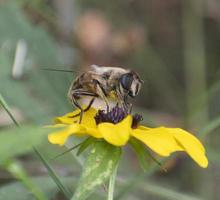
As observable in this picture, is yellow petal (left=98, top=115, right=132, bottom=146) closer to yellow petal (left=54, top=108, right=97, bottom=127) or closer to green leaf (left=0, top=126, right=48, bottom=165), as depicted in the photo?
yellow petal (left=54, top=108, right=97, bottom=127)

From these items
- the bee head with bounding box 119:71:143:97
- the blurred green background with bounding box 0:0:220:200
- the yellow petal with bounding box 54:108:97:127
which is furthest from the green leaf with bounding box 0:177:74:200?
the bee head with bounding box 119:71:143:97

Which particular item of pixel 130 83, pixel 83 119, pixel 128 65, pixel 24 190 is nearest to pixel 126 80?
pixel 130 83

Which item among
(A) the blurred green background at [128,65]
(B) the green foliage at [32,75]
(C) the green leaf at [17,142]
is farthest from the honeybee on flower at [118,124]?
(B) the green foliage at [32,75]

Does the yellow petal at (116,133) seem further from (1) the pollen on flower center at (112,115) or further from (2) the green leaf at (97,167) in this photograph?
(1) the pollen on flower center at (112,115)

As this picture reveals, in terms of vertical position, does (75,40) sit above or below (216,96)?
above

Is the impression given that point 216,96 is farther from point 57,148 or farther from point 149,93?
point 57,148

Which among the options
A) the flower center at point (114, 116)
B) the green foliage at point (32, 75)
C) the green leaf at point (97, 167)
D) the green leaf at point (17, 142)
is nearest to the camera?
the green leaf at point (17, 142)

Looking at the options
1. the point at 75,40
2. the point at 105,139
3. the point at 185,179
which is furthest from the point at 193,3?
the point at 105,139
